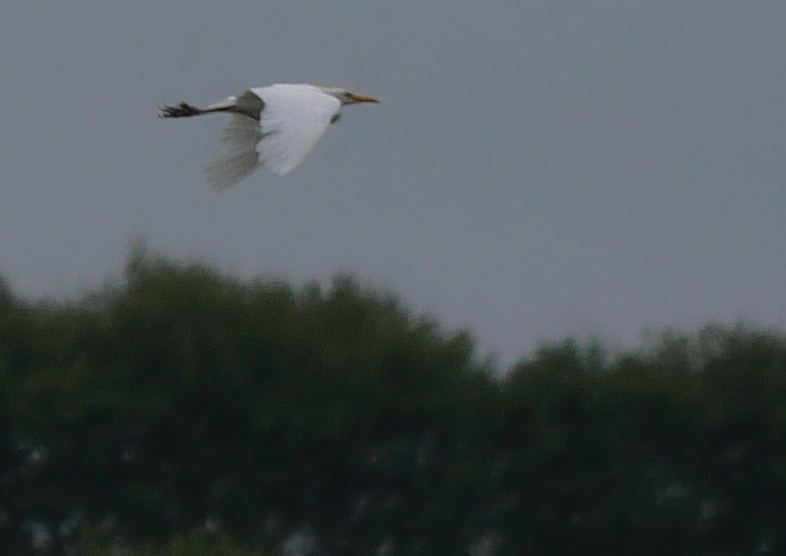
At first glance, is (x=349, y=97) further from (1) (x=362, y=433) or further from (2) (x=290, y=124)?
(1) (x=362, y=433)

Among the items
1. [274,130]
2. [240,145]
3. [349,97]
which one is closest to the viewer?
[274,130]

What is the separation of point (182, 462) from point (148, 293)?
7.74ft

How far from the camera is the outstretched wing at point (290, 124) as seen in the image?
14.8 metres

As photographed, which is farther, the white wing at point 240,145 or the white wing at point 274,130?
the white wing at point 240,145

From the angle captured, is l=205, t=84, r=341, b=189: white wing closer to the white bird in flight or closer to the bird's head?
the white bird in flight

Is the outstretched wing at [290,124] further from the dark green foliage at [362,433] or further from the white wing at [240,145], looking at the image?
the dark green foliage at [362,433]

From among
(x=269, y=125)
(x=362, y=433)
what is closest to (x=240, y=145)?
(x=269, y=125)

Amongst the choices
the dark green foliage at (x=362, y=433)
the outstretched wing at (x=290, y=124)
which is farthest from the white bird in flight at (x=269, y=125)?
the dark green foliage at (x=362, y=433)

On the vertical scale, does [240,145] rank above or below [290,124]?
above

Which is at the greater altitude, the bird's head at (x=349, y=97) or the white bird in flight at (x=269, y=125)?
the bird's head at (x=349, y=97)

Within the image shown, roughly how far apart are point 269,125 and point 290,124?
128 millimetres

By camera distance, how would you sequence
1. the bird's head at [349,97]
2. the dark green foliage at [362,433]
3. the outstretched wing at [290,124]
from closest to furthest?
1. the outstretched wing at [290,124]
2. the bird's head at [349,97]
3. the dark green foliage at [362,433]

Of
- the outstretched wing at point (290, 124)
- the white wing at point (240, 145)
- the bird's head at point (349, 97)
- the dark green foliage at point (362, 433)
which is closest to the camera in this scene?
the outstretched wing at point (290, 124)

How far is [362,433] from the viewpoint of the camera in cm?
2958
